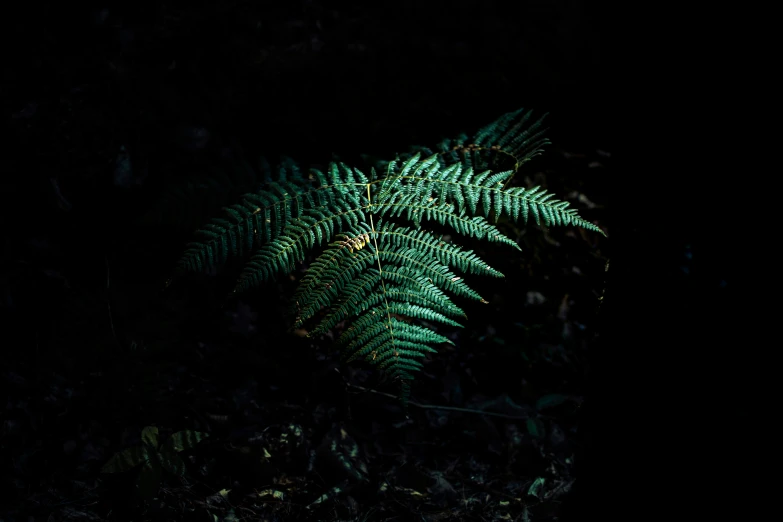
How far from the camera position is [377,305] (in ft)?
7.46

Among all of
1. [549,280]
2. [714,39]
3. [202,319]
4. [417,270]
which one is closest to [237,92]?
[202,319]

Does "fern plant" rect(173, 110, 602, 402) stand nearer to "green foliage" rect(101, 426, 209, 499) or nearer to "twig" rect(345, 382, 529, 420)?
"twig" rect(345, 382, 529, 420)

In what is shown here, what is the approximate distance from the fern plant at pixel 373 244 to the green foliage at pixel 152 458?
735 mm

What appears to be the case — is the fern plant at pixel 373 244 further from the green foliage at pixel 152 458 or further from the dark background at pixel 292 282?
the green foliage at pixel 152 458

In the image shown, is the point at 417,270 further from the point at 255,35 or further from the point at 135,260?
the point at 255,35

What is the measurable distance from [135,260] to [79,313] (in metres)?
0.35

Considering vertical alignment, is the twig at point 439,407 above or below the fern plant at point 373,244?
below

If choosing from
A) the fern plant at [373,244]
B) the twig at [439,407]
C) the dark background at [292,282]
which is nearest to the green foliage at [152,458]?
the dark background at [292,282]

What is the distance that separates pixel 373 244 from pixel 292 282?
0.67 meters

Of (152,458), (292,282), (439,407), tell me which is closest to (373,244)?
(292,282)

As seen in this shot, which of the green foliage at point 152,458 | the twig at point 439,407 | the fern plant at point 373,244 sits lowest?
the green foliage at point 152,458

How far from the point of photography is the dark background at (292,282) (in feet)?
6.72

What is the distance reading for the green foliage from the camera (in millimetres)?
2094

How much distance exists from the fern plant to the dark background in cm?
25
